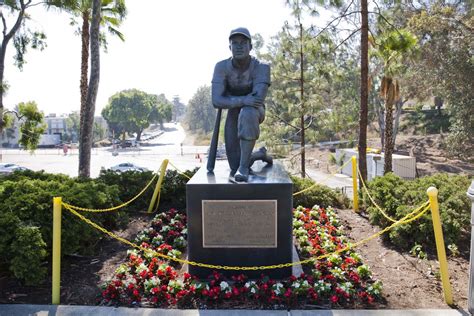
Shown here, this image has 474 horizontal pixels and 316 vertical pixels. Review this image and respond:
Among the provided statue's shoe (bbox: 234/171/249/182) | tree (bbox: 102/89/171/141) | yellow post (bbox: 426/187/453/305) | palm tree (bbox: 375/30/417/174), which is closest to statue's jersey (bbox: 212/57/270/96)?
statue's shoe (bbox: 234/171/249/182)

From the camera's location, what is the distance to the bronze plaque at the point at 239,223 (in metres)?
4.89

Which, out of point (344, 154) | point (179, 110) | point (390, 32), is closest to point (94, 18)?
point (390, 32)

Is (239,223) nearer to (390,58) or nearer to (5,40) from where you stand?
(390,58)

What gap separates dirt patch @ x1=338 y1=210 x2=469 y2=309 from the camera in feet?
14.5

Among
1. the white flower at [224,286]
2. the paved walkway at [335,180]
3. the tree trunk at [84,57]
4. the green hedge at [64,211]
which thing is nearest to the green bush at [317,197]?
the green hedge at [64,211]

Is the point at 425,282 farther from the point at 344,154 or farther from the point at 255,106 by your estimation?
the point at 344,154

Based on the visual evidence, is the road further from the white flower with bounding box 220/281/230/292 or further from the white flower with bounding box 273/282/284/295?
the white flower with bounding box 273/282/284/295

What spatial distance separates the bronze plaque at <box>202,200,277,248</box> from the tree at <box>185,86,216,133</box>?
247 feet

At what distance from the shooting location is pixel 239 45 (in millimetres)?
5156

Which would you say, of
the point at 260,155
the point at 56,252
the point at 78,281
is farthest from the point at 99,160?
the point at 56,252

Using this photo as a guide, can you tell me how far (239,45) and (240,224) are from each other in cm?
231

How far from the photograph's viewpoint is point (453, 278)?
16.2ft

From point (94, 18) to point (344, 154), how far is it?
2150 centimetres

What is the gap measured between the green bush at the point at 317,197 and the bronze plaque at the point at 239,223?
3.77m
